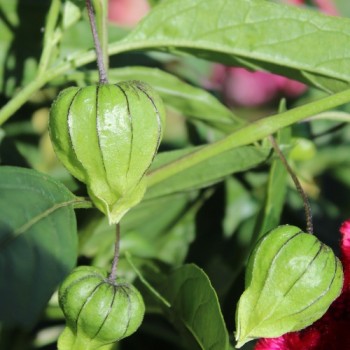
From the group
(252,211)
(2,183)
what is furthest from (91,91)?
(252,211)

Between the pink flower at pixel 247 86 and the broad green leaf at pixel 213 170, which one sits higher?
the broad green leaf at pixel 213 170

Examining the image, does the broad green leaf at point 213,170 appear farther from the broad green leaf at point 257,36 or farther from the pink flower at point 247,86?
the pink flower at point 247,86

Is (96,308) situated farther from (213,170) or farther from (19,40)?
(19,40)

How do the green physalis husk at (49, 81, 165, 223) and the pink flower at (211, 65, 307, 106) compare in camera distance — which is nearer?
the green physalis husk at (49, 81, 165, 223)

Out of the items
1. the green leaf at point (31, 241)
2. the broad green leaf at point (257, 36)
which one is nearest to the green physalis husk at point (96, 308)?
the green leaf at point (31, 241)

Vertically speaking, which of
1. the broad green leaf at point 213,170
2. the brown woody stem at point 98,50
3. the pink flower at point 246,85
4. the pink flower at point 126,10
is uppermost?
the brown woody stem at point 98,50

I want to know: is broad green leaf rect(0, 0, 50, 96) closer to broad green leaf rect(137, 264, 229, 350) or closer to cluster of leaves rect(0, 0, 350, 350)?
cluster of leaves rect(0, 0, 350, 350)

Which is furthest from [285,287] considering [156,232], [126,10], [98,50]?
[126,10]

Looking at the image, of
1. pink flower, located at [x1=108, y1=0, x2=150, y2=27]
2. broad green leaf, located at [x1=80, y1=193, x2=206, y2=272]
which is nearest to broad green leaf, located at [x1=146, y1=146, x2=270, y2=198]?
broad green leaf, located at [x1=80, y1=193, x2=206, y2=272]
